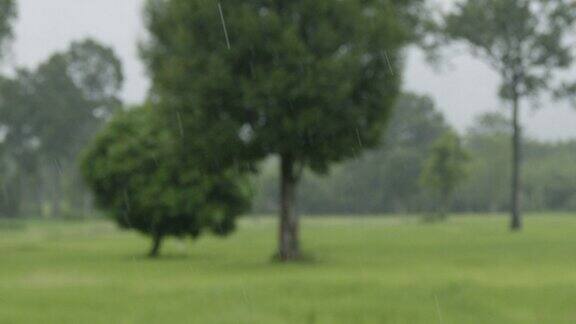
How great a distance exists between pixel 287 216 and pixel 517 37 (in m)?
24.9

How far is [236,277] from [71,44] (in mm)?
75079

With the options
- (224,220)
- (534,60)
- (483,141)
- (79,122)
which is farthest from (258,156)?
(483,141)

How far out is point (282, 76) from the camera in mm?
26125

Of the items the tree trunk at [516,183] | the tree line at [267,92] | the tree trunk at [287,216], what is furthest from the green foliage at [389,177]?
the tree trunk at [287,216]

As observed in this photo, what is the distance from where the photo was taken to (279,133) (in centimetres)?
2689

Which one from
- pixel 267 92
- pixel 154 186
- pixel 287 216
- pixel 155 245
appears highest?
pixel 267 92

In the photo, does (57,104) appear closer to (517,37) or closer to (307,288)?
(517,37)

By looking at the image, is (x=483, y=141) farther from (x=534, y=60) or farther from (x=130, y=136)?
(x=130, y=136)

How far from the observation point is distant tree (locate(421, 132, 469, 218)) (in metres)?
73.9

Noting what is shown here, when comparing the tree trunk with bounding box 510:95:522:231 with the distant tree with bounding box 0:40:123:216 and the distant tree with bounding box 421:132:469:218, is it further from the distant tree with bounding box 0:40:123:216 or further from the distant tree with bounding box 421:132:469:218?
the distant tree with bounding box 0:40:123:216

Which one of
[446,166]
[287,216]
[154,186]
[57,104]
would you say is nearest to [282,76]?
[287,216]

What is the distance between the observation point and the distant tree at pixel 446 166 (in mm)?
73938

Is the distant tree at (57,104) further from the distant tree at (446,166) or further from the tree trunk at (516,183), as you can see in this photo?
the tree trunk at (516,183)

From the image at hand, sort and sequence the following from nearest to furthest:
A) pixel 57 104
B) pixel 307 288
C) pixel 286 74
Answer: pixel 307 288
pixel 286 74
pixel 57 104
